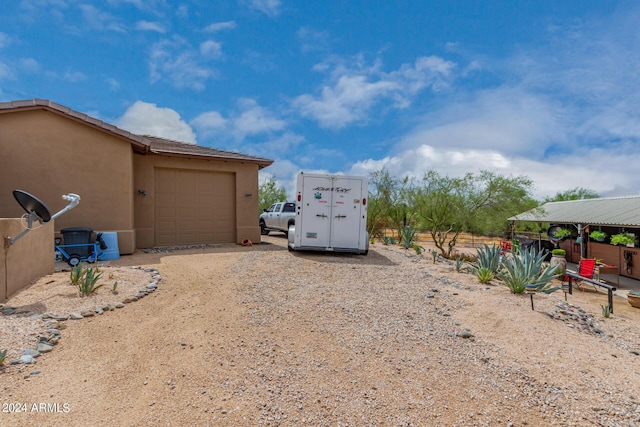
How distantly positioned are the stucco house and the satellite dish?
15.4 ft

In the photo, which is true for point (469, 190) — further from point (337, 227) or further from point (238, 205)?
point (238, 205)

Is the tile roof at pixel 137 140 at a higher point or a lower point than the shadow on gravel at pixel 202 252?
higher

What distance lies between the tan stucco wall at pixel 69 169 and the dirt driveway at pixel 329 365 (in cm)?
578

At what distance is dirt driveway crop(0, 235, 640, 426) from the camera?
269 centimetres

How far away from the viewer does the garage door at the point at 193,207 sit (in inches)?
469

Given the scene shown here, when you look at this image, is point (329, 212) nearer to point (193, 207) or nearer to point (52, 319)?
point (193, 207)

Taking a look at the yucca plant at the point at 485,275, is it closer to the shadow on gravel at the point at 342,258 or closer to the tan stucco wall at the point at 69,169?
the shadow on gravel at the point at 342,258

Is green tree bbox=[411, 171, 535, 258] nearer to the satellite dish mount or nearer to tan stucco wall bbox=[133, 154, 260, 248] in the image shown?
tan stucco wall bbox=[133, 154, 260, 248]

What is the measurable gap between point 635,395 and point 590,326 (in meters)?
2.72

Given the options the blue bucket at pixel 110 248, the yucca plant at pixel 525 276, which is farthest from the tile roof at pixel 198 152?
the yucca plant at pixel 525 276

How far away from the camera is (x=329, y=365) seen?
3.42m

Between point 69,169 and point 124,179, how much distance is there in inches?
55.1

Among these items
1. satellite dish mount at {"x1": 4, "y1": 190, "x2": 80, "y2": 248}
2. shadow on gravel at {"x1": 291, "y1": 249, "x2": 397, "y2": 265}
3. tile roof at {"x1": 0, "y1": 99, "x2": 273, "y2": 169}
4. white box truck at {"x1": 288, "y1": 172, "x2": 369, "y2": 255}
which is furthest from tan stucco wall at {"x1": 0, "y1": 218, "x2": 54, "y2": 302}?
white box truck at {"x1": 288, "y1": 172, "x2": 369, "y2": 255}

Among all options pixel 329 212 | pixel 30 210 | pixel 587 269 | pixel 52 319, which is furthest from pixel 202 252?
pixel 587 269
